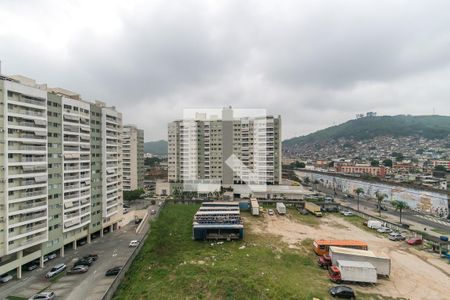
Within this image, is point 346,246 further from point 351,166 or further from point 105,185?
point 351,166

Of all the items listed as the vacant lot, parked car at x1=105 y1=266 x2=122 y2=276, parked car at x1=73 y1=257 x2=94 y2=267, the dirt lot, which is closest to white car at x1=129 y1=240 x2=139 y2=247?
the vacant lot

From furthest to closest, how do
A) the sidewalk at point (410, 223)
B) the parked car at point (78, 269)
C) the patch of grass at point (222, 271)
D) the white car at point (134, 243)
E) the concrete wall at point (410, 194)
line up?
the concrete wall at point (410, 194) → the sidewalk at point (410, 223) → the white car at point (134, 243) → the parked car at point (78, 269) → the patch of grass at point (222, 271)

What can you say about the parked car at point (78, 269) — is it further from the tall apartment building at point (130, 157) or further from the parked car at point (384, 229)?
the tall apartment building at point (130, 157)

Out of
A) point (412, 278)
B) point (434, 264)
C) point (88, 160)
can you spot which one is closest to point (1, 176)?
point (88, 160)

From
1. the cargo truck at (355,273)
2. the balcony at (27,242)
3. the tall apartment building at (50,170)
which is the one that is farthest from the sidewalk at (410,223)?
the balcony at (27,242)

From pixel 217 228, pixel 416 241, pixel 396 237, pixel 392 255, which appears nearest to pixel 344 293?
pixel 392 255
